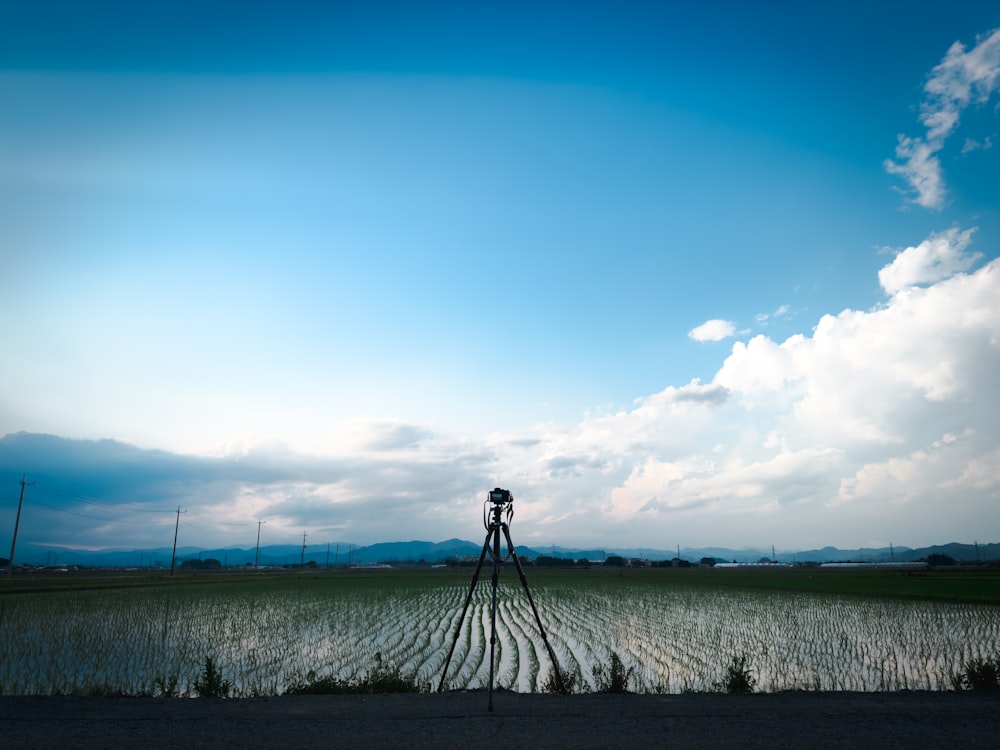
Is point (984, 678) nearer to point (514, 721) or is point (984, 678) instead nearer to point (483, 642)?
point (514, 721)

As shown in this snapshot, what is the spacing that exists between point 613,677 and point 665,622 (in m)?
14.3

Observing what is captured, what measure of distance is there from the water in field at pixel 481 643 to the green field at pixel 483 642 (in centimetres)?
6

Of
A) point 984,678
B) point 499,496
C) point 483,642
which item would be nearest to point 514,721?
point 499,496

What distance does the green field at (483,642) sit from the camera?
1223 centimetres

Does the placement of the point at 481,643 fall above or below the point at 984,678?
below

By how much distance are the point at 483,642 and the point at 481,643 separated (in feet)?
0.82

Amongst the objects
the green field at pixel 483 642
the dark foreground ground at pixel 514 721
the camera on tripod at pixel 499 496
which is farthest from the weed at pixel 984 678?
the camera on tripod at pixel 499 496

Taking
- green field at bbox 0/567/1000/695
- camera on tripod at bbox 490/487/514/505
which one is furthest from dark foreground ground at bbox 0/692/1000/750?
camera on tripod at bbox 490/487/514/505

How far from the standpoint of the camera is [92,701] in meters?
8.63

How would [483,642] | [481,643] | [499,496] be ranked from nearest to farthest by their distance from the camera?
[499,496]
[481,643]
[483,642]

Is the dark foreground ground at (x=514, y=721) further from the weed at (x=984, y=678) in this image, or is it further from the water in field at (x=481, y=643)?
the water in field at (x=481, y=643)

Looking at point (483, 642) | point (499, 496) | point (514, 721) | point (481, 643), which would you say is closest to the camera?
point (514, 721)

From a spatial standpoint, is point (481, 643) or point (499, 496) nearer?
point (499, 496)

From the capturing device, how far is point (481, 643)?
1727cm
